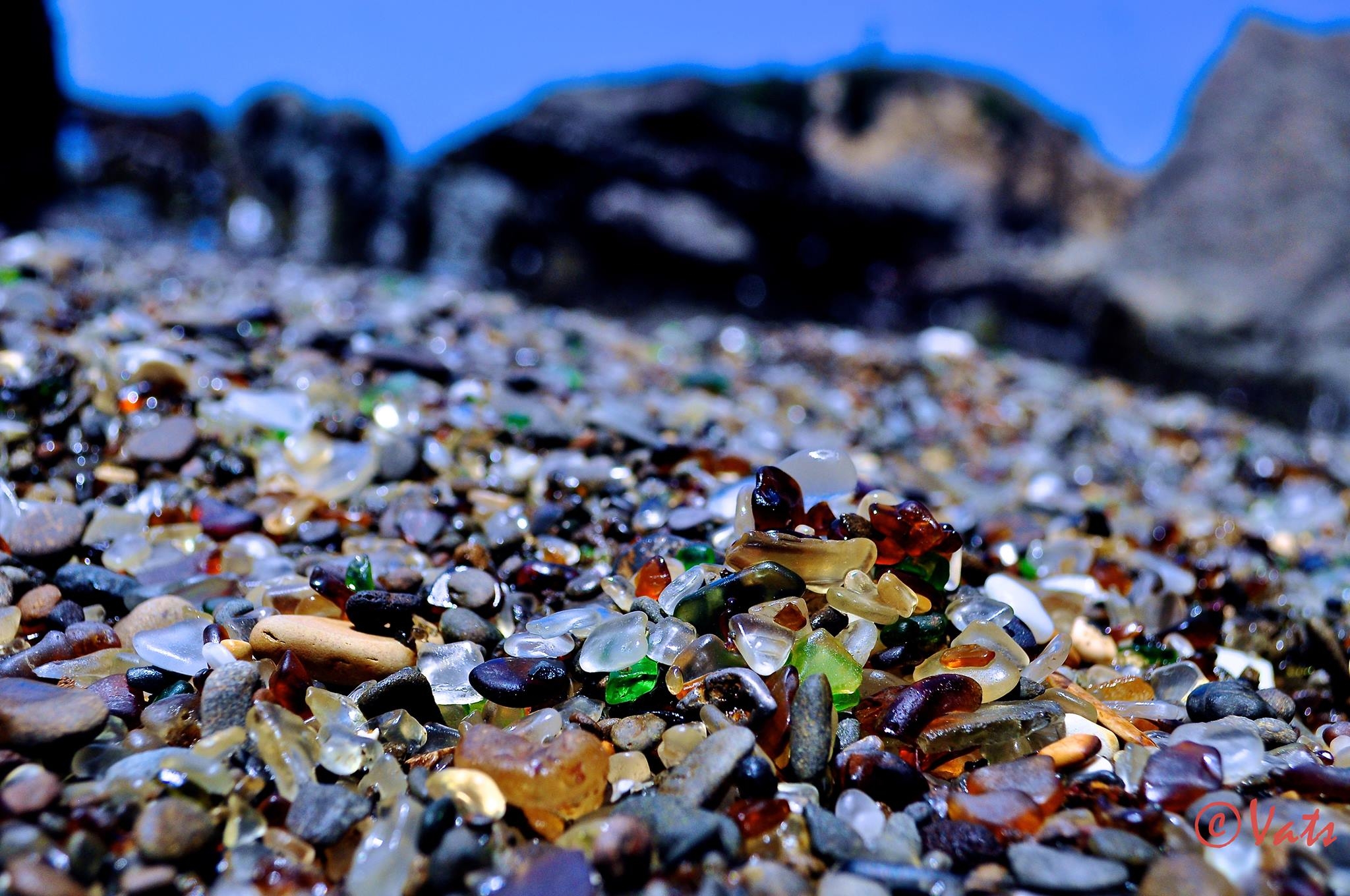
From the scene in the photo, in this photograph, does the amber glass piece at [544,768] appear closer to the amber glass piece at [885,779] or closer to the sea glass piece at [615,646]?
the sea glass piece at [615,646]

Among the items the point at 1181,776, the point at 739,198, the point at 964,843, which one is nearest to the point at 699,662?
the point at 964,843

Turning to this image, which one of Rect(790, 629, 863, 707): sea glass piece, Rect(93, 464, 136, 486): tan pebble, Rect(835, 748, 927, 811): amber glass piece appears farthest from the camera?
Rect(93, 464, 136, 486): tan pebble

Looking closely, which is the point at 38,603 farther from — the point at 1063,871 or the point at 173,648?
the point at 1063,871

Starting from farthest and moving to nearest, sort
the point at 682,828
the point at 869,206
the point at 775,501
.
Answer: the point at 869,206 → the point at 775,501 → the point at 682,828

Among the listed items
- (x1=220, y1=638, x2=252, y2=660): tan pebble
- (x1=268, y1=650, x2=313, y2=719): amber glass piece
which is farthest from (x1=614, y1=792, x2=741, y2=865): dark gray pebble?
(x1=220, y1=638, x2=252, y2=660): tan pebble

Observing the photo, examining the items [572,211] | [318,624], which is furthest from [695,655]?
[572,211]

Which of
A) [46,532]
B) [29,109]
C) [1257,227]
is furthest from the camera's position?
[29,109]

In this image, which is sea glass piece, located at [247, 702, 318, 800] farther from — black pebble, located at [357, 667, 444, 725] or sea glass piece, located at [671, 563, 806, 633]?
sea glass piece, located at [671, 563, 806, 633]
